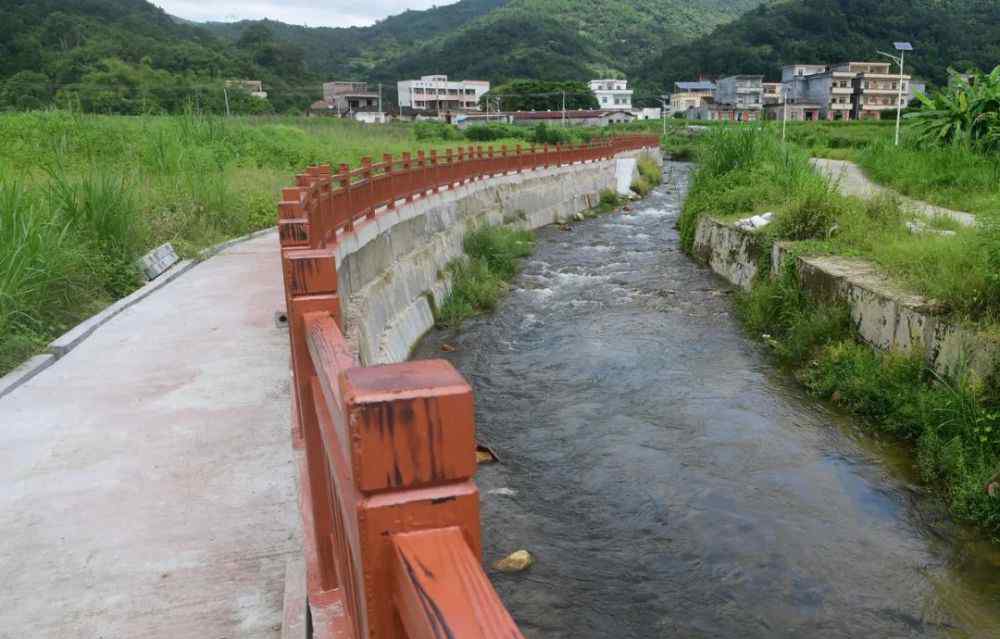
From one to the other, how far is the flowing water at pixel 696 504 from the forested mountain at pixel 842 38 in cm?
7586

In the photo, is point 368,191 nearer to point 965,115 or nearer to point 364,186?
point 364,186

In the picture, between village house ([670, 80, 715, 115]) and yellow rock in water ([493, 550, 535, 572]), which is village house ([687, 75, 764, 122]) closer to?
village house ([670, 80, 715, 115])

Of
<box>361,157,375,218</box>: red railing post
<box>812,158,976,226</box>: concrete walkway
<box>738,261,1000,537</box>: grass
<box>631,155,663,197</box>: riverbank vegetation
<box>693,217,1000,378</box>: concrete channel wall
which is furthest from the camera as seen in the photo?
<box>631,155,663,197</box>: riverbank vegetation

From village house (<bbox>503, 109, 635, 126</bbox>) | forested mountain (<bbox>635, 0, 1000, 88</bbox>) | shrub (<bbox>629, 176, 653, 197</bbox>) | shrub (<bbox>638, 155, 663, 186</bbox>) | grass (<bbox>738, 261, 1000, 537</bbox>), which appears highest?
forested mountain (<bbox>635, 0, 1000, 88</bbox>)

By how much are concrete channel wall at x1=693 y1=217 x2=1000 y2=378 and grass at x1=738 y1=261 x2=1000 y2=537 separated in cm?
14

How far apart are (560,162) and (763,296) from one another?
1610 centimetres

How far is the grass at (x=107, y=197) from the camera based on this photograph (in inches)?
295

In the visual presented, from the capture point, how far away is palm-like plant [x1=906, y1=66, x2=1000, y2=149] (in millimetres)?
17406

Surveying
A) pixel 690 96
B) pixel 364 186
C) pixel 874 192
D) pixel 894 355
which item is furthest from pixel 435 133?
pixel 690 96

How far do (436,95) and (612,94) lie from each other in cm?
2153

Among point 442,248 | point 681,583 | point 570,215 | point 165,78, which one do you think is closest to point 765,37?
point 165,78

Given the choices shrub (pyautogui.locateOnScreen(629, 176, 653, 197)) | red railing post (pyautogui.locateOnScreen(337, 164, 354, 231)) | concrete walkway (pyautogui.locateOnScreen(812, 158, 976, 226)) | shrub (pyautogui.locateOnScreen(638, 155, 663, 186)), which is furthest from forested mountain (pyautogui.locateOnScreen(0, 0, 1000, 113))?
shrub (pyautogui.locateOnScreen(638, 155, 663, 186))

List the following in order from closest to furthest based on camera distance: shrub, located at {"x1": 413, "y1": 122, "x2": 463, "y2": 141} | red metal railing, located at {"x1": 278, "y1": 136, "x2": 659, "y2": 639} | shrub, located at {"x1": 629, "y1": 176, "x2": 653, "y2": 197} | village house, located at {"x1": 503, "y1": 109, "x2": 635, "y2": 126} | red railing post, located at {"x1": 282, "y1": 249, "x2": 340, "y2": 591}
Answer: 1. red metal railing, located at {"x1": 278, "y1": 136, "x2": 659, "y2": 639}
2. red railing post, located at {"x1": 282, "y1": 249, "x2": 340, "y2": 591}
3. shrub, located at {"x1": 629, "y1": 176, "x2": 653, "y2": 197}
4. shrub, located at {"x1": 413, "y1": 122, "x2": 463, "y2": 141}
5. village house, located at {"x1": 503, "y1": 109, "x2": 635, "y2": 126}

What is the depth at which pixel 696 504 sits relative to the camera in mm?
6566
